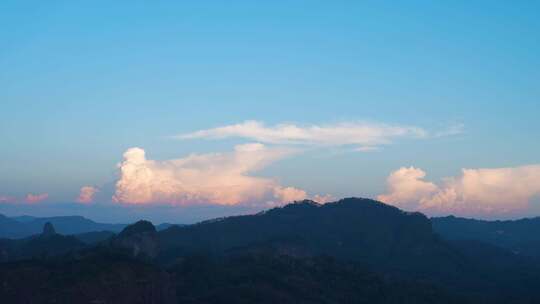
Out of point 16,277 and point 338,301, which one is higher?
point 16,277

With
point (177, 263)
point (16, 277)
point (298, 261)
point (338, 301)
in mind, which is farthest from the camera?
point (298, 261)

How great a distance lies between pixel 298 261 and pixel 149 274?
2869 inches

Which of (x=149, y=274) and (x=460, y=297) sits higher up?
(x=149, y=274)

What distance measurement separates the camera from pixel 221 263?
→ 189m

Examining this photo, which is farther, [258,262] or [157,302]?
[258,262]

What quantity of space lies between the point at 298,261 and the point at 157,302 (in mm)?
73361

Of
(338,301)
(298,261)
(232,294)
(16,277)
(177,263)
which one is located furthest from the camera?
(298,261)

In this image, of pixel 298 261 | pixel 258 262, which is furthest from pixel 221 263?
pixel 298 261

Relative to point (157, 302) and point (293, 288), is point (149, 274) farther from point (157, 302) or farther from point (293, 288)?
point (293, 288)

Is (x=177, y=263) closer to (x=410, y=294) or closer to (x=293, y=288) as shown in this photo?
(x=293, y=288)

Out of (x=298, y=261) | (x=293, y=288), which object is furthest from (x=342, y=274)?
(x=293, y=288)

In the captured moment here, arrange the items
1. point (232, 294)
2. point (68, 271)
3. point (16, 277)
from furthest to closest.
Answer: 1. point (232, 294)
2. point (68, 271)
3. point (16, 277)

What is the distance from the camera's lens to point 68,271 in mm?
127188

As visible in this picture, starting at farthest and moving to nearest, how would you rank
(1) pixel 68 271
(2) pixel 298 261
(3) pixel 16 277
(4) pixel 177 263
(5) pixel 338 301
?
(2) pixel 298 261 → (4) pixel 177 263 → (5) pixel 338 301 → (1) pixel 68 271 → (3) pixel 16 277
